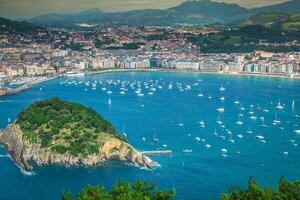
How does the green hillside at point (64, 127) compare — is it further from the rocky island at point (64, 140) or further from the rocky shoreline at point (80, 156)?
the rocky shoreline at point (80, 156)

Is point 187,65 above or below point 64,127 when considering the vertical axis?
above

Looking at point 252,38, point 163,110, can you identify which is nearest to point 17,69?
point 163,110

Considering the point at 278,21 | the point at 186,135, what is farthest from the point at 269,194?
the point at 278,21

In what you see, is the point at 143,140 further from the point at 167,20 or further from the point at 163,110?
the point at 167,20

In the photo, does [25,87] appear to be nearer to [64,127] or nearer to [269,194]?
[64,127]

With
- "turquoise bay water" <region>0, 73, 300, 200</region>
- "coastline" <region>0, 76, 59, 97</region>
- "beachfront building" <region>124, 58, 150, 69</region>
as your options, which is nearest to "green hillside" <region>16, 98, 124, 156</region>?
"turquoise bay water" <region>0, 73, 300, 200</region>

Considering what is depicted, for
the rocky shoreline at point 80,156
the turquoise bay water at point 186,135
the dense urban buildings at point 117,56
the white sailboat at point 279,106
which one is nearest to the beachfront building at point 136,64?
the dense urban buildings at point 117,56
